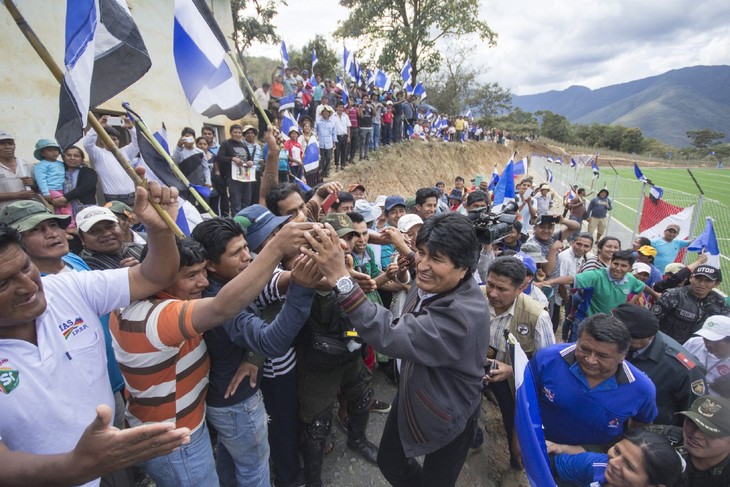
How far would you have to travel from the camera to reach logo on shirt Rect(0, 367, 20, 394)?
125cm

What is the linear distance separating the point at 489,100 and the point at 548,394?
153ft

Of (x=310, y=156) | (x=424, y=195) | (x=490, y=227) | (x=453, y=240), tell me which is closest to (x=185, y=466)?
(x=453, y=240)

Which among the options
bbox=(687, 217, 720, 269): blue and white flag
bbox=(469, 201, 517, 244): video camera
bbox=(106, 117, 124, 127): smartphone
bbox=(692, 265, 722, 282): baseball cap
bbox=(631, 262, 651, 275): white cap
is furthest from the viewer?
bbox=(106, 117, 124, 127): smartphone

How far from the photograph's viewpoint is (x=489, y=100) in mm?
42875

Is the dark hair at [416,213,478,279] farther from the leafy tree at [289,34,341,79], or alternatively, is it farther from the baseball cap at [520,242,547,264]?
the leafy tree at [289,34,341,79]

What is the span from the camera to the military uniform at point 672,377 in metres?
2.48

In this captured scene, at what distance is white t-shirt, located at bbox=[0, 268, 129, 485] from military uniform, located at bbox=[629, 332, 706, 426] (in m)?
3.41

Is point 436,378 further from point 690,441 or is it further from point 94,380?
point 94,380

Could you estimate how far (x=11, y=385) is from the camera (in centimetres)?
127

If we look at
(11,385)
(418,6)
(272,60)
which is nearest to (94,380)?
(11,385)

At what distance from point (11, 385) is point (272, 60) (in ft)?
143

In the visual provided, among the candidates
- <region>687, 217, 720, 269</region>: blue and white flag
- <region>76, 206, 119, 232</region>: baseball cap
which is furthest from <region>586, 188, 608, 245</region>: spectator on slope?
<region>76, 206, 119, 232</region>: baseball cap

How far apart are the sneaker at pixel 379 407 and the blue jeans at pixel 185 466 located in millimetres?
1935

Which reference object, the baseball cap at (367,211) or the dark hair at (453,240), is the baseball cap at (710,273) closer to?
the dark hair at (453,240)
